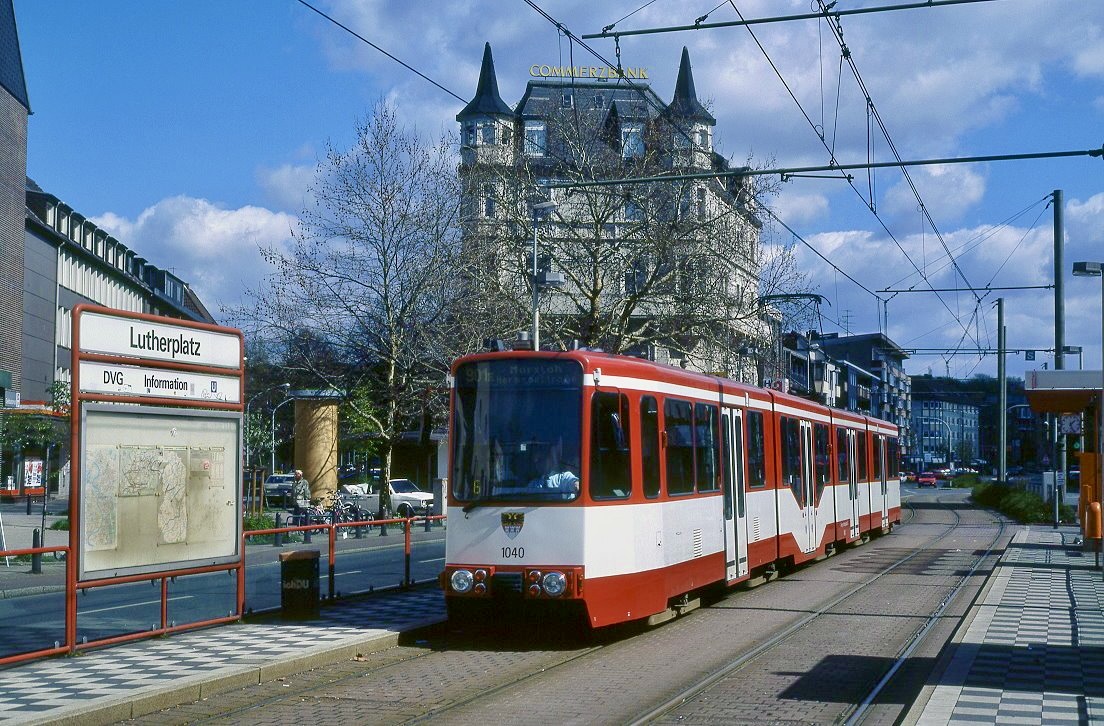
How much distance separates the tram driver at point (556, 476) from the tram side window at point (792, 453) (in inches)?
338

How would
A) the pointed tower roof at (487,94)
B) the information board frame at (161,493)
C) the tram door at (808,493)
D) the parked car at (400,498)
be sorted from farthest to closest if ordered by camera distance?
1. the pointed tower roof at (487,94)
2. the parked car at (400,498)
3. the tram door at (808,493)
4. the information board frame at (161,493)

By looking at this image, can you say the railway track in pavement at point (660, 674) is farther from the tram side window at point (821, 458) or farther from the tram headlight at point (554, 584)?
the tram side window at point (821, 458)

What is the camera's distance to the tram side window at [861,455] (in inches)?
1162

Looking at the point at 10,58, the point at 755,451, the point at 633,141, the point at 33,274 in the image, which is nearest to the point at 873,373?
the point at 33,274

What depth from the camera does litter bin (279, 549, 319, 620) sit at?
15039 mm

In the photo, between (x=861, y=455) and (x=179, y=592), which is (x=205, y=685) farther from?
(x=861, y=455)

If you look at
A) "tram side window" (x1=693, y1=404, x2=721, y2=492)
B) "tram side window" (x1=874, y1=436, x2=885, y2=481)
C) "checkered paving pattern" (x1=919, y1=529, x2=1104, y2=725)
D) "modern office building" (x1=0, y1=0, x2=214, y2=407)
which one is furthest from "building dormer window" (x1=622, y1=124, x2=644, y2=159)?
"modern office building" (x1=0, y1=0, x2=214, y2=407)

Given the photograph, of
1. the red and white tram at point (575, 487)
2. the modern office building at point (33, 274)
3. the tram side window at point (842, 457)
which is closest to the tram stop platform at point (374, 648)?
the red and white tram at point (575, 487)

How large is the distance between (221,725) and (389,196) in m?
29.2

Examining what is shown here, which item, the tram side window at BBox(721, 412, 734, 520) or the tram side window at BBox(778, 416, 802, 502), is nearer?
the tram side window at BBox(721, 412, 734, 520)

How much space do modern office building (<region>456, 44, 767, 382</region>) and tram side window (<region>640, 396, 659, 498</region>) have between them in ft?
54.3

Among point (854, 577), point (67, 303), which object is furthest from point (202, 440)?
point (67, 303)

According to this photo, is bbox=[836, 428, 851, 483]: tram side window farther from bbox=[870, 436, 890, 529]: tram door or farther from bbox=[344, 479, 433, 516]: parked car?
bbox=[344, 479, 433, 516]: parked car

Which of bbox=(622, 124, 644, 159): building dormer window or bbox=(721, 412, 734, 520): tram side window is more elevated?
bbox=(622, 124, 644, 159): building dormer window
